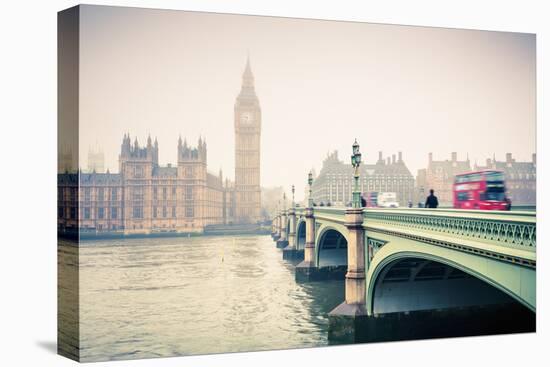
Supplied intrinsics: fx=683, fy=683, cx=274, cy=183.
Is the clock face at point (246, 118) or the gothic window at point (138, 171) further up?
the clock face at point (246, 118)

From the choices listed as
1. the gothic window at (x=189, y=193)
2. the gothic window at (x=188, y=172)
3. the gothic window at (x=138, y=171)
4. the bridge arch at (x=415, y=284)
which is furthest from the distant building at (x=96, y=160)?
the bridge arch at (x=415, y=284)

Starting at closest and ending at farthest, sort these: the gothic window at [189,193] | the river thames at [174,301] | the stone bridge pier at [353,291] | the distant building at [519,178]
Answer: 1. the river thames at [174,301]
2. the distant building at [519,178]
3. the stone bridge pier at [353,291]
4. the gothic window at [189,193]

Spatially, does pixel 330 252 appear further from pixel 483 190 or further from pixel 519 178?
pixel 519 178

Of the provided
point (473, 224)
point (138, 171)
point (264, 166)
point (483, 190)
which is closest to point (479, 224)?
point (473, 224)

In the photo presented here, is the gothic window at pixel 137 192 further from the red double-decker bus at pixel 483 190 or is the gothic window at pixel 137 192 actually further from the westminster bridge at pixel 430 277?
the red double-decker bus at pixel 483 190

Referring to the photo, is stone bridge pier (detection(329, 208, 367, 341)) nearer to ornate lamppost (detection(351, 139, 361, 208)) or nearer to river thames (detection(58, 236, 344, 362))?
ornate lamppost (detection(351, 139, 361, 208))

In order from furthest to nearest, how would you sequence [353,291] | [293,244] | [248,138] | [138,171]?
[293,244]
[353,291]
[138,171]
[248,138]

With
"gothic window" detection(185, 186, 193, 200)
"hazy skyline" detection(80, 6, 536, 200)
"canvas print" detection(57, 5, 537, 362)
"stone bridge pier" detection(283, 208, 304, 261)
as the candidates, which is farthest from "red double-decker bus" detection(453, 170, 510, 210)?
"stone bridge pier" detection(283, 208, 304, 261)
